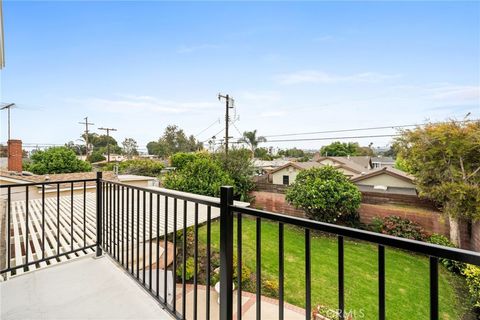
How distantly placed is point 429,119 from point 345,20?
4816mm

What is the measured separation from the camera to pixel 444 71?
1072 cm

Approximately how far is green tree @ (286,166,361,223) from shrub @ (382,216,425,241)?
1086 millimetres

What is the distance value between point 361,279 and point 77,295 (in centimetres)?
619

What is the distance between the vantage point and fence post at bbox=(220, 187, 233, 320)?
1.06m

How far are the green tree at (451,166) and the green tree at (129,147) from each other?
1236 inches

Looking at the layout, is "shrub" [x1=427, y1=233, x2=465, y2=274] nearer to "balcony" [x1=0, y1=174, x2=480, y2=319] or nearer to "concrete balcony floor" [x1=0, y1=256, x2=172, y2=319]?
"balcony" [x1=0, y1=174, x2=480, y2=319]

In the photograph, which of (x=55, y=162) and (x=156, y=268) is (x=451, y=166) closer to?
(x=156, y=268)

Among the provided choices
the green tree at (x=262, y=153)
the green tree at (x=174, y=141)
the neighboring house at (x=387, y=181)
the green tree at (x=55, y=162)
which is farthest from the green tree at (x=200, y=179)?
the green tree at (x=174, y=141)

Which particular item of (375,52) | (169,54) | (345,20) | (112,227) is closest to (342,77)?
(375,52)

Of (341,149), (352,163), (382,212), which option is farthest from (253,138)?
(382,212)

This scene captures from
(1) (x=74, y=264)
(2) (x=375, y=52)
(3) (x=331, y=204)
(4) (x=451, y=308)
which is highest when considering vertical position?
(2) (x=375, y=52)

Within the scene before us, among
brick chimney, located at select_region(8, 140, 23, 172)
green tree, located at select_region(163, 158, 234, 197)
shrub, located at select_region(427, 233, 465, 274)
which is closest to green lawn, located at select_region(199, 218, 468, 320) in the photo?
shrub, located at select_region(427, 233, 465, 274)

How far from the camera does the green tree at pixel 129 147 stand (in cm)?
3216

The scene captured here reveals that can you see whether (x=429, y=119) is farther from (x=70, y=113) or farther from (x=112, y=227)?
(x=70, y=113)
